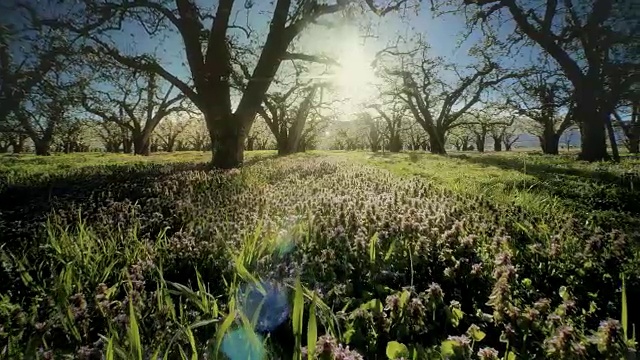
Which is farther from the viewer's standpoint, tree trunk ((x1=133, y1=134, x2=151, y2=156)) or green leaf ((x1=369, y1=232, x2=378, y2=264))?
tree trunk ((x1=133, y1=134, x2=151, y2=156))

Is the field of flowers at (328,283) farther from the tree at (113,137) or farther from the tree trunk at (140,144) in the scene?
the tree at (113,137)

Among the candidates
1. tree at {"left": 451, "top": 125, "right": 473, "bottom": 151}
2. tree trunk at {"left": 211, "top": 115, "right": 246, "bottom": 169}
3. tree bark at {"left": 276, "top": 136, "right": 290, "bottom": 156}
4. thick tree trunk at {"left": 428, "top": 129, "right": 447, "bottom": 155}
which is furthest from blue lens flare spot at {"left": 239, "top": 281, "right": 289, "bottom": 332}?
tree at {"left": 451, "top": 125, "right": 473, "bottom": 151}

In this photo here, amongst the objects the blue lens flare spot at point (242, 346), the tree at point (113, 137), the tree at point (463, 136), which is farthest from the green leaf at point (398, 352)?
the tree at point (463, 136)

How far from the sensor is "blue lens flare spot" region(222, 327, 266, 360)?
1.71 meters

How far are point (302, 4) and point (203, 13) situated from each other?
4001 millimetres

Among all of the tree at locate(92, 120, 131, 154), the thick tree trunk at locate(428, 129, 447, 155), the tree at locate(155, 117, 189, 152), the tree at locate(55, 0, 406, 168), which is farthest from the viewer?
the tree at locate(155, 117, 189, 152)

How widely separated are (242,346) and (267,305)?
1.92ft

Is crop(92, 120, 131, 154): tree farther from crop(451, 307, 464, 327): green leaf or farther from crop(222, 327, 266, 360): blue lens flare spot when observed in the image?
crop(451, 307, 464, 327): green leaf

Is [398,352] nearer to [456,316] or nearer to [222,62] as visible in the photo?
[456,316]

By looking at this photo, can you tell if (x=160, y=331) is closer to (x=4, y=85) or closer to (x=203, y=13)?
(x=4, y=85)

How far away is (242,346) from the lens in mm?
1880

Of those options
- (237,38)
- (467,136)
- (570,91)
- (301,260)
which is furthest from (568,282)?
(467,136)

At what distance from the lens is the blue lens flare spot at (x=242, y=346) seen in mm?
1707

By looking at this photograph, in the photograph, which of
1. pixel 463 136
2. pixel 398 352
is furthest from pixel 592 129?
pixel 463 136
